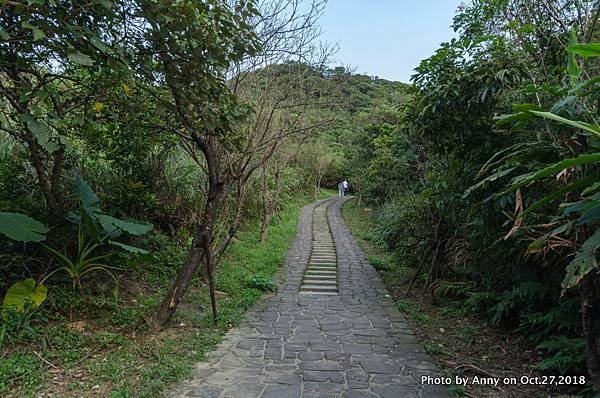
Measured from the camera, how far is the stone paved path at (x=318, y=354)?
3.09m

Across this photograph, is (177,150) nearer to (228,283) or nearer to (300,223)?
(228,283)

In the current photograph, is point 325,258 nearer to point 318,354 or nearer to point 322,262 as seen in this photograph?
point 322,262

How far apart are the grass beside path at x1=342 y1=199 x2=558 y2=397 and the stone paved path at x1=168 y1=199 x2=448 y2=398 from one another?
0.53 ft

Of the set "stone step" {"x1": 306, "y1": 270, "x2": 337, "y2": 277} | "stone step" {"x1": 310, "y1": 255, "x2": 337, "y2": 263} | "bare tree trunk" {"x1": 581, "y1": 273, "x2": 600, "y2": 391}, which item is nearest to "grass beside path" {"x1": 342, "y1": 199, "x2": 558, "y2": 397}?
"bare tree trunk" {"x1": 581, "y1": 273, "x2": 600, "y2": 391}

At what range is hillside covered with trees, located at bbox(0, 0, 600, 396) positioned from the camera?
2.66m

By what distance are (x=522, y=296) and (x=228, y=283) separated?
4.10m

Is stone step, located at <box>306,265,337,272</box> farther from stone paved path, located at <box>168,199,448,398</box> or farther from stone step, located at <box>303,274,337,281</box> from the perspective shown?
stone paved path, located at <box>168,199,448,398</box>

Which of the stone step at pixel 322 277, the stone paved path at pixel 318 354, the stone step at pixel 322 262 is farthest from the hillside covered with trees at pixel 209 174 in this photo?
the stone step at pixel 322 262

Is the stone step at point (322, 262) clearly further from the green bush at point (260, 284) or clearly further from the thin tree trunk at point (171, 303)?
the thin tree trunk at point (171, 303)

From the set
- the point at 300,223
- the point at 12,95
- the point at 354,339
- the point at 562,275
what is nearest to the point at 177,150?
the point at 12,95

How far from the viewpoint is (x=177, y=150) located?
7254 mm

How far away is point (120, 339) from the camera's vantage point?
3.71 m

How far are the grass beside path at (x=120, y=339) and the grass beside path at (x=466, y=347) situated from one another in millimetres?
2309

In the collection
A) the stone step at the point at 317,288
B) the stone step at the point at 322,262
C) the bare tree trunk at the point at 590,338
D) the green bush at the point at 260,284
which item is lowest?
the stone step at the point at 317,288
